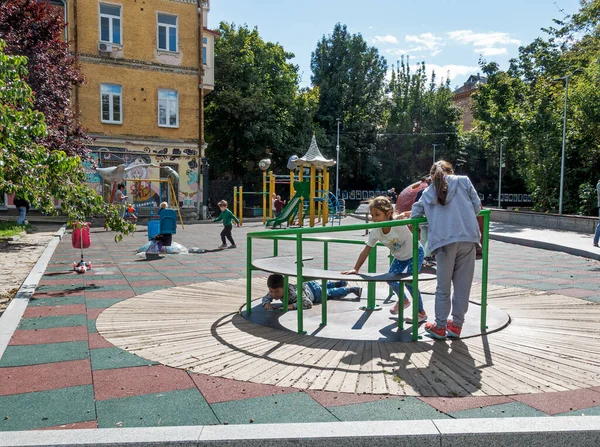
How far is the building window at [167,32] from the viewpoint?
2719cm

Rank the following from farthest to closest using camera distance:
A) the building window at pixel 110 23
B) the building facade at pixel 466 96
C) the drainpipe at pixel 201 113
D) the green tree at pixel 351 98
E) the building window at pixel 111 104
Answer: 1. the building facade at pixel 466 96
2. the green tree at pixel 351 98
3. the drainpipe at pixel 201 113
4. the building window at pixel 111 104
5. the building window at pixel 110 23

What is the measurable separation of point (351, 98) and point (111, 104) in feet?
84.1

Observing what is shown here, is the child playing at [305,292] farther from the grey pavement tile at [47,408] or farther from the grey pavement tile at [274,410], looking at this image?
the grey pavement tile at [47,408]

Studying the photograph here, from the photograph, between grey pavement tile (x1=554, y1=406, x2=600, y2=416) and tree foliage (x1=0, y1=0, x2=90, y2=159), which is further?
tree foliage (x1=0, y1=0, x2=90, y2=159)

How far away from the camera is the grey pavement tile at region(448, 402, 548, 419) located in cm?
314

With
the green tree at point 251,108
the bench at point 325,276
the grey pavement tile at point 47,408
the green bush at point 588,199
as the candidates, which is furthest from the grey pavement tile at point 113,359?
the green tree at point 251,108

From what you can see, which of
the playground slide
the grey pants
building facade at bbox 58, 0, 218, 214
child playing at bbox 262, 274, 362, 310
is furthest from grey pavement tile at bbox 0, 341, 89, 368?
building facade at bbox 58, 0, 218, 214

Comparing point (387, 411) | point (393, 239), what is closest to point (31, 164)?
point (393, 239)

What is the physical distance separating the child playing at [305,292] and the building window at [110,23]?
2358 centimetres

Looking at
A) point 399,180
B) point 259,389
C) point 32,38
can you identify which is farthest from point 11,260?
point 399,180

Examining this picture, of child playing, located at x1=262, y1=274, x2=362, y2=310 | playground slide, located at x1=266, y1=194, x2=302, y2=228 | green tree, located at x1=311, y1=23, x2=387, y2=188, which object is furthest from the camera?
green tree, located at x1=311, y1=23, x2=387, y2=188

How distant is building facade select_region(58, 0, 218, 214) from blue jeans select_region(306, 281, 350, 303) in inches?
796

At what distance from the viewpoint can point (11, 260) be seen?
10711 mm

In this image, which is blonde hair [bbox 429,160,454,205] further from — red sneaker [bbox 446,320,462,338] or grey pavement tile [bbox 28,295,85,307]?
grey pavement tile [bbox 28,295,85,307]
